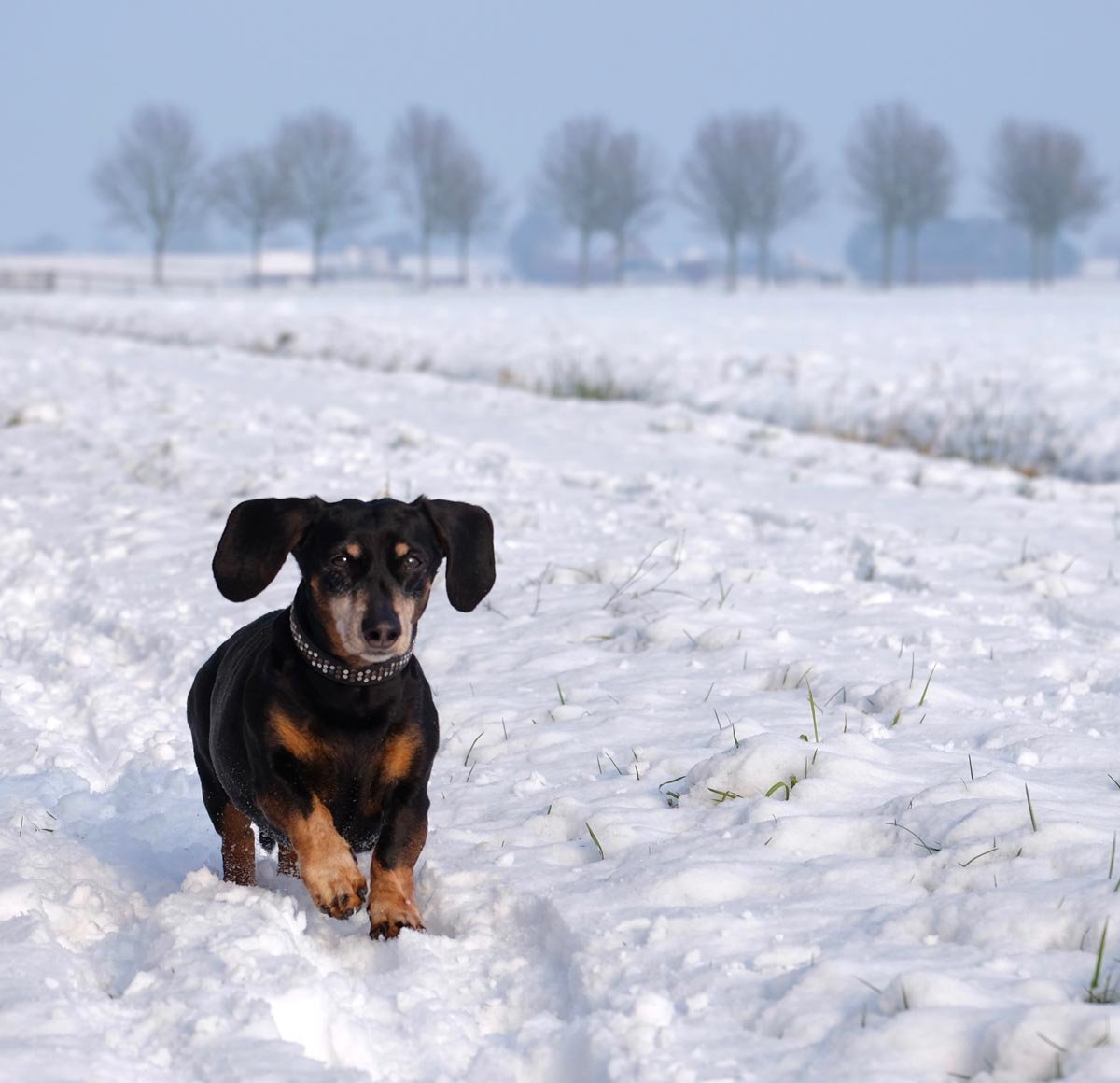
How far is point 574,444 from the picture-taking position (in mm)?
11844

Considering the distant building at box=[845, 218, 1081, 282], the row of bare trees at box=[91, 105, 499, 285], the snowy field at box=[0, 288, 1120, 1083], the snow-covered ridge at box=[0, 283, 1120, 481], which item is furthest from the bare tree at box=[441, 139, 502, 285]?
the distant building at box=[845, 218, 1081, 282]

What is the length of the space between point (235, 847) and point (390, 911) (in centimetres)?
64

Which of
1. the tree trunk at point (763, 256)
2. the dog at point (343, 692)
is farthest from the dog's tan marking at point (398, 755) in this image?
the tree trunk at point (763, 256)

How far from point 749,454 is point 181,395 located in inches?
239

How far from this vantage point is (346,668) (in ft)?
10.8

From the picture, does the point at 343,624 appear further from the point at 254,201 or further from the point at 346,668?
the point at 254,201

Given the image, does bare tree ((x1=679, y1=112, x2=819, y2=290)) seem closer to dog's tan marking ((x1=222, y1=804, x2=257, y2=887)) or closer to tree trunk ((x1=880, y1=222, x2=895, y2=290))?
tree trunk ((x1=880, y1=222, x2=895, y2=290))

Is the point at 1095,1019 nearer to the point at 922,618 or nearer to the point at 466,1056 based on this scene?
the point at 466,1056

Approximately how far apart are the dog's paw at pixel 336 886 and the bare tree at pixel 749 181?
82416 millimetres

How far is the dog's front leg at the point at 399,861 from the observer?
10.9 ft

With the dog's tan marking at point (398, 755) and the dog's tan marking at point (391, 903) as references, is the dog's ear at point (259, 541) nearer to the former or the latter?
the dog's tan marking at point (398, 755)

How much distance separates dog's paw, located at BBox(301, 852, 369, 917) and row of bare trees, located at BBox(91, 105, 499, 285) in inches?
2971

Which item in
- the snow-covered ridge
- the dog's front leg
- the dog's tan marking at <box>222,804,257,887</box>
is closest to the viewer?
the dog's front leg

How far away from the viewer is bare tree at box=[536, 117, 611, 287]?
86000 millimetres
